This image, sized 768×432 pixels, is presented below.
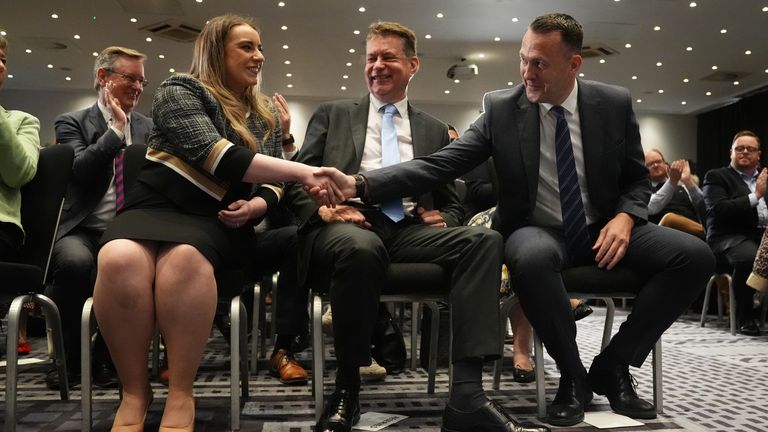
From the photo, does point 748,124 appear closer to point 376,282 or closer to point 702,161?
point 702,161

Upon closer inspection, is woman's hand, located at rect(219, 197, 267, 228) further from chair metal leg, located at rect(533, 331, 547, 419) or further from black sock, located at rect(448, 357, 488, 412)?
chair metal leg, located at rect(533, 331, 547, 419)

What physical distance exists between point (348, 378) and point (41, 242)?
40.0 inches

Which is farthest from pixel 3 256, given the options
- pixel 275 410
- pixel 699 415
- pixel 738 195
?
pixel 738 195

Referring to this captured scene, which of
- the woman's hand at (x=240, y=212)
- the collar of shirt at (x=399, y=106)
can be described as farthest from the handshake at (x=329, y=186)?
the collar of shirt at (x=399, y=106)

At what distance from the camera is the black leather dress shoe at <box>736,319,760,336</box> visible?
4078mm

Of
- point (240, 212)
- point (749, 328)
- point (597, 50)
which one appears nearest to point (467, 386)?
point (240, 212)

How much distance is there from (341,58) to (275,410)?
932 centimetres

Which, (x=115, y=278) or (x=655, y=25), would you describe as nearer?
(x=115, y=278)

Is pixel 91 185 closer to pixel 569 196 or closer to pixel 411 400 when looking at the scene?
pixel 411 400

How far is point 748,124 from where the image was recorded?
1294 centimetres

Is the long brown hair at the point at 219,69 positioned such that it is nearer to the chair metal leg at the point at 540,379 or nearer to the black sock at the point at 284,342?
the black sock at the point at 284,342

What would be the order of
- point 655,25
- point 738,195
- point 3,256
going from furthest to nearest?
1. point 655,25
2. point 738,195
3. point 3,256

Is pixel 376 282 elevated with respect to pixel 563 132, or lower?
lower

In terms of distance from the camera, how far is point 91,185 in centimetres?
250
